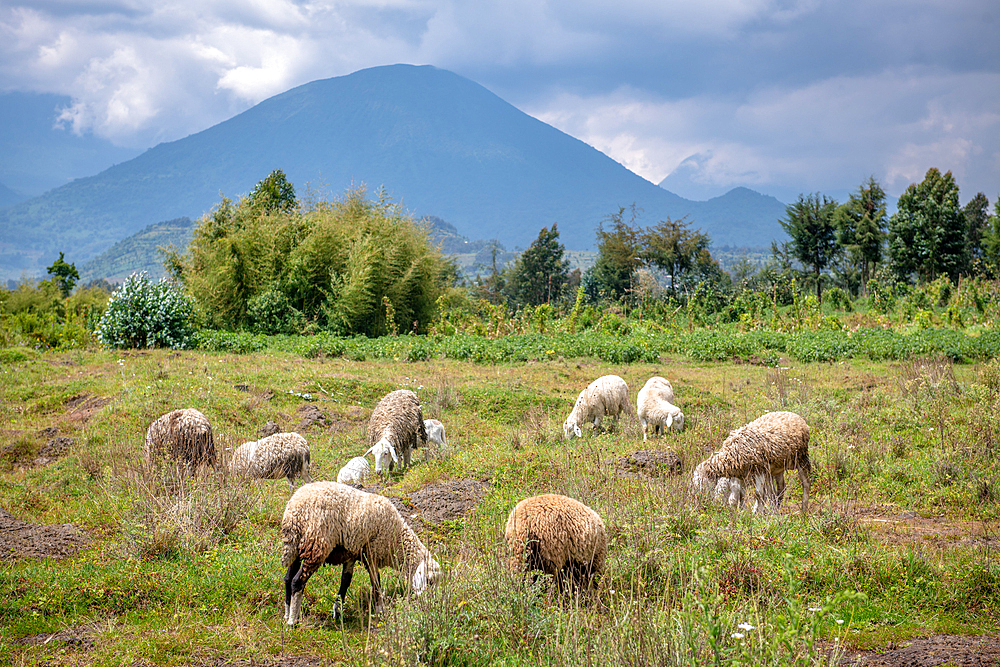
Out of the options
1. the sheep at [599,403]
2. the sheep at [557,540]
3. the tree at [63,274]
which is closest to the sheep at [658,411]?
the sheep at [599,403]

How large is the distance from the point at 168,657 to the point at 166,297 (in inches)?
667

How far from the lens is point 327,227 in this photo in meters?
24.2

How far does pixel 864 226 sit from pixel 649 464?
43020mm

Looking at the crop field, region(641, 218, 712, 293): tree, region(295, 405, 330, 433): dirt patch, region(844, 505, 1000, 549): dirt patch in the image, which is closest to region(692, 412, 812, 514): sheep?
the crop field

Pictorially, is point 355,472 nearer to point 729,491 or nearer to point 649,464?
point 649,464

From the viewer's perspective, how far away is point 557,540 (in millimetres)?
4727

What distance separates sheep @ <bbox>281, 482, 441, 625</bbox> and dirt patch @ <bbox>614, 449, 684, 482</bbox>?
3.43 m

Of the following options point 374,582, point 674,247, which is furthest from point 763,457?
point 674,247

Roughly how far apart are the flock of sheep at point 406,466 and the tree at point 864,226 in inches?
1553

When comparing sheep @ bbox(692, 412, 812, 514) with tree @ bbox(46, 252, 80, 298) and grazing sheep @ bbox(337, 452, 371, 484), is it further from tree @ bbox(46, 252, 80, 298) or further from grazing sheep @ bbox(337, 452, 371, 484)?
tree @ bbox(46, 252, 80, 298)

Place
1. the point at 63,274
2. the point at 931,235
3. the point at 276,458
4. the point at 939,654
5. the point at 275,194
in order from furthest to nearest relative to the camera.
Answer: the point at 63,274 → the point at 931,235 → the point at 275,194 → the point at 276,458 → the point at 939,654

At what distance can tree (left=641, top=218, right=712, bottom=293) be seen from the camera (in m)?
49.8

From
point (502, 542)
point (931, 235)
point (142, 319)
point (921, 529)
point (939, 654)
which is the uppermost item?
point (931, 235)

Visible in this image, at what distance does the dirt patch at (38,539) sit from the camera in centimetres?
564
